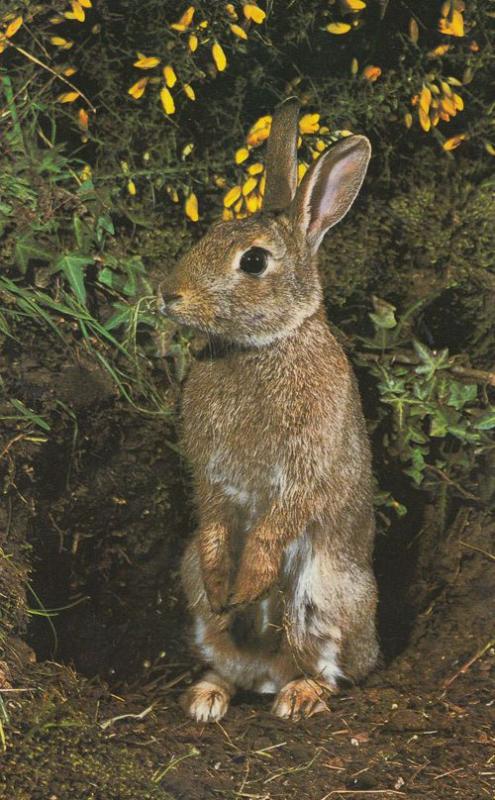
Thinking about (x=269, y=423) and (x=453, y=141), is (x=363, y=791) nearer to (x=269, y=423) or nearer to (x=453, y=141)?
(x=269, y=423)

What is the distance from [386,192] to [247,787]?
294 centimetres

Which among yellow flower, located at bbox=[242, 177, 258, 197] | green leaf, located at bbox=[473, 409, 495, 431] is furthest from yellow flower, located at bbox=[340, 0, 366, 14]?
green leaf, located at bbox=[473, 409, 495, 431]

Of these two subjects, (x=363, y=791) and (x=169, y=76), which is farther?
(x=169, y=76)

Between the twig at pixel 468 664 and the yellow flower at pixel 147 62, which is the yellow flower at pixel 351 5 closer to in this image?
the yellow flower at pixel 147 62

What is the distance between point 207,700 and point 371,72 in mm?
2910

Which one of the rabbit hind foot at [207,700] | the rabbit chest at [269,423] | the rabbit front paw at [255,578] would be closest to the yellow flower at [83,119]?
the rabbit chest at [269,423]

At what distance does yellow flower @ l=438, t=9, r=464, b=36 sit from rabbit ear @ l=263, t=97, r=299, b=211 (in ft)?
4.07

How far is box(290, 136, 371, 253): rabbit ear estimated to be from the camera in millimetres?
4328

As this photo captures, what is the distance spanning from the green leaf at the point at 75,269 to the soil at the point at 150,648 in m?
0.29

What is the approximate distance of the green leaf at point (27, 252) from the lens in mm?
5074

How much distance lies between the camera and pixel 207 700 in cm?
455

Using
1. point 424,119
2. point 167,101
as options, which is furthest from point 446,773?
point 167,101

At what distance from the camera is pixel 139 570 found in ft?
17.1

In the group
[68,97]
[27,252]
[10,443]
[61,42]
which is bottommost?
[10,443]
